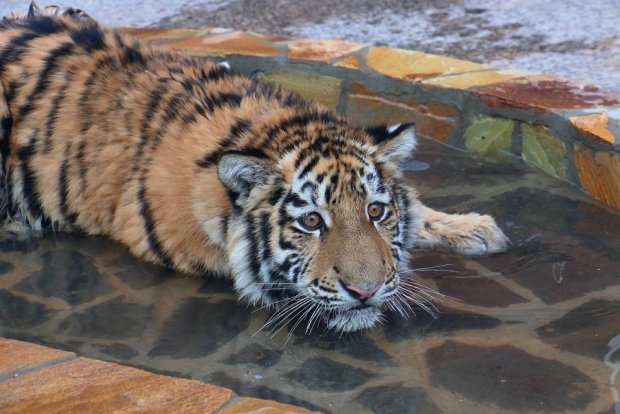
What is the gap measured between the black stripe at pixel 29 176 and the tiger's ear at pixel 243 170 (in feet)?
3.83

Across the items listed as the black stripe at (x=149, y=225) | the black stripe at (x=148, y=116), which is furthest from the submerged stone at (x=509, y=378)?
the black stripe at (x=148, y=116)

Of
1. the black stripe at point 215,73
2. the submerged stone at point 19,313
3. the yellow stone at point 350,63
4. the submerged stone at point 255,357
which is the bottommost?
the submerged stone at point 19,313

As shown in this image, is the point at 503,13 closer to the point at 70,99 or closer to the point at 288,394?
the point at 70,99

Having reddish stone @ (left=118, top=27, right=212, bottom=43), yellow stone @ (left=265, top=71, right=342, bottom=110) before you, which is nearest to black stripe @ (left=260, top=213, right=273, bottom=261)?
yellow stone @ (left=265, top=71, right=342, bottom=110)

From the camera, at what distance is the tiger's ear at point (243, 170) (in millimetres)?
3682

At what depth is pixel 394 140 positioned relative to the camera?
389 cm

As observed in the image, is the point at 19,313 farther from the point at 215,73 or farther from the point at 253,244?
the point at 215,73

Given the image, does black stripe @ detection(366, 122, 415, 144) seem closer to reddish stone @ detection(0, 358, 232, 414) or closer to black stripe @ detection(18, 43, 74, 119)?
reddish stone @ detection(0, 358, 232, 414)

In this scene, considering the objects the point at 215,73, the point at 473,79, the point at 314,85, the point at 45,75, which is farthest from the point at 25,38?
the point at 473,79

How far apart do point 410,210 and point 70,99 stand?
160 centimetres

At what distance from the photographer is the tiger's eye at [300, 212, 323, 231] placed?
3.70 metres

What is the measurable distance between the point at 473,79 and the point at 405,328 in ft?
6.88

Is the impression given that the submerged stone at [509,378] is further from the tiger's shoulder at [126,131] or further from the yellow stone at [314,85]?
the yellow stone at [314,85]

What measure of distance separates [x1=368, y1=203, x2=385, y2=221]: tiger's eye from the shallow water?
16.4 inches
